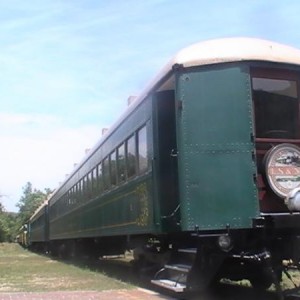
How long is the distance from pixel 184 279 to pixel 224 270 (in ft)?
2.12

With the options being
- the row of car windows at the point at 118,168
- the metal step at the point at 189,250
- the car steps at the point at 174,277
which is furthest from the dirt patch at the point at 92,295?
the row of car windows at the point at 118,168

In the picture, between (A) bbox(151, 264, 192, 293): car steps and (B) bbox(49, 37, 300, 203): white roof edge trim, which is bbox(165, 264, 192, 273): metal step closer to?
(A) bbox(151, 264, 192, 293): car steps

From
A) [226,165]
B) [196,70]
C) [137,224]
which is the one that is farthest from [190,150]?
[137,224]

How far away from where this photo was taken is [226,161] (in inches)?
294

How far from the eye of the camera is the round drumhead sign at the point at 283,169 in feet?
24.4

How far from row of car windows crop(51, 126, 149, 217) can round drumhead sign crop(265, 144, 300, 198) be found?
216 centimetres

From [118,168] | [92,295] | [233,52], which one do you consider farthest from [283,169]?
[118,168]

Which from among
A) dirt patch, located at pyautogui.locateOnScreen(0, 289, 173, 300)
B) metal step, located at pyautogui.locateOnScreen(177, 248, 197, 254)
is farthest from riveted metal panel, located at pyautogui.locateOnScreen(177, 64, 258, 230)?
dirt patch, located at pyautogui.locateOnScreen(0, 289, 173, 300)

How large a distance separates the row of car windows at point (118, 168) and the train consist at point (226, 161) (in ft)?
2.18

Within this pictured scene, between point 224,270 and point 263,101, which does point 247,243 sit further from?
point 263,101

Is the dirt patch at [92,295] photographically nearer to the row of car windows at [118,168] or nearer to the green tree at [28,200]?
the row of car windows at [118,168]

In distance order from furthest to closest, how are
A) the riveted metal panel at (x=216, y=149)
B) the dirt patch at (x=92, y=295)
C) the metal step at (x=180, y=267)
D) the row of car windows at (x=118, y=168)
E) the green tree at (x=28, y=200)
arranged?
1. the green tree at (x=28, y=200)
2. the row of car windows at (x=118, y=168)
3. the dirt patch at (x=92, y=295)
4. the metal step at (x=180, y=267)
5. the riveted metal panel at (x=216, y=149)

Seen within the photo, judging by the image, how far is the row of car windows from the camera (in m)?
9.44

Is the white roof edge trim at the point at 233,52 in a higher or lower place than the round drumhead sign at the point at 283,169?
higher
